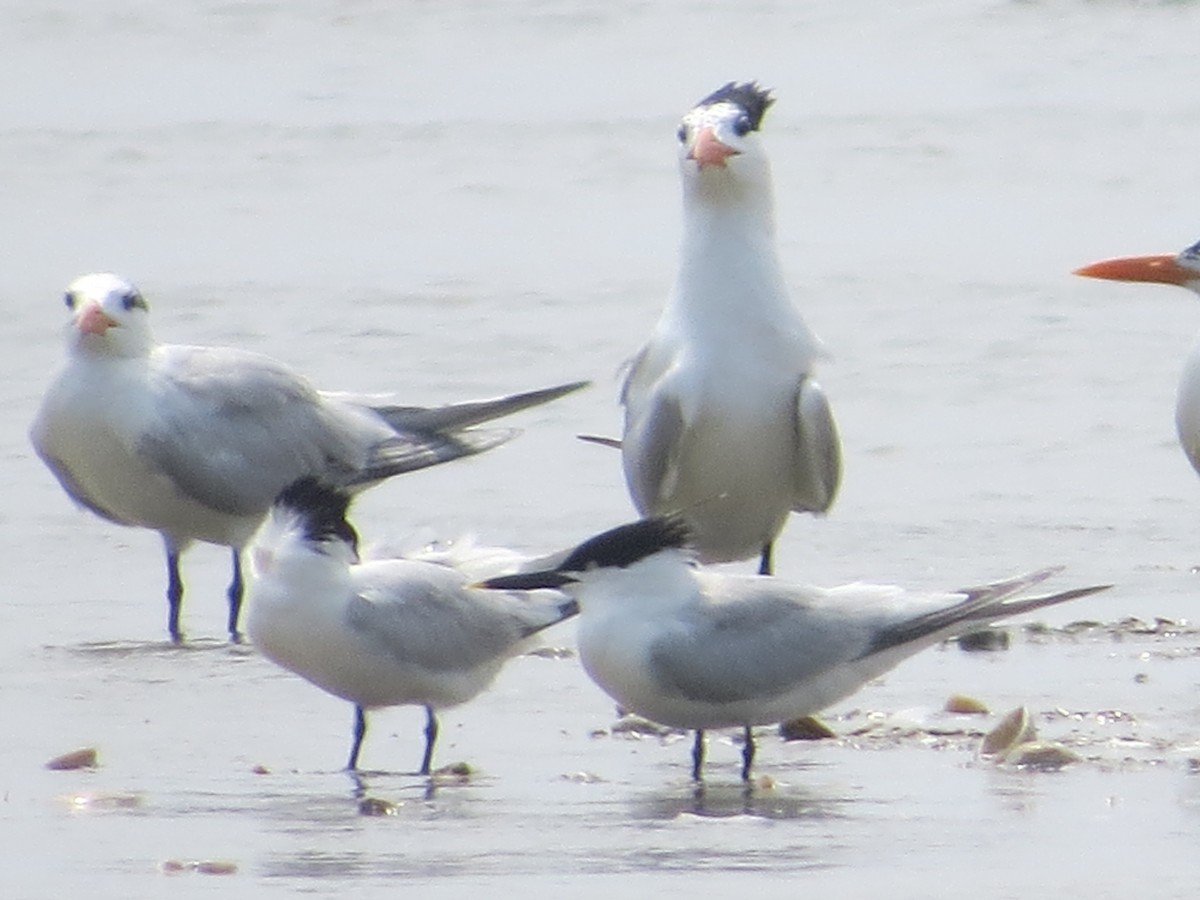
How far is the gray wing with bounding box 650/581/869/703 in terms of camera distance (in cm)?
541

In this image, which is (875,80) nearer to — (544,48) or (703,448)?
(544,48)

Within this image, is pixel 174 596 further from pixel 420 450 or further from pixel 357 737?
pixel 357 737

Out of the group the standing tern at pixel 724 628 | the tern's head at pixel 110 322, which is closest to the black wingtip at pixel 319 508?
the standing tern at pixel 724 628

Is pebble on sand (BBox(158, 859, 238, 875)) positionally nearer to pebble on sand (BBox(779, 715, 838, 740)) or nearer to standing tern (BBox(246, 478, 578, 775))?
standing tern (BBox(246, 478, 578, 775))

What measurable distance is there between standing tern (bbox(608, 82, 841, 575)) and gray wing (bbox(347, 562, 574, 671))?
119cm

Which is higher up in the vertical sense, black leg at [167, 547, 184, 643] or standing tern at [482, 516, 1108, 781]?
standing tern at [482, 516, 1108, 781]

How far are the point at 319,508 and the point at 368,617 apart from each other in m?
0.27

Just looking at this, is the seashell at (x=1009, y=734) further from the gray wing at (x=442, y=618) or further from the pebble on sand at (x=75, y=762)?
the pebble on sand at (x=75, y=762)

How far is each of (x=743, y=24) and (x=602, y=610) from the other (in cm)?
1388

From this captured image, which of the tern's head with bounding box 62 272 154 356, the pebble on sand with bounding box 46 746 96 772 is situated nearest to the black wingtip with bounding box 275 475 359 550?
the pebble on sand with bounding box 46 746 96 772

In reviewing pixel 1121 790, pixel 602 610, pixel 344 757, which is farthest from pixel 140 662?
pixel 1121 790

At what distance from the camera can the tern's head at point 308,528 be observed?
5.81 m

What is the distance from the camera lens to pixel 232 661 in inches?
271

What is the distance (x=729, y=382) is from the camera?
7.15 metres
